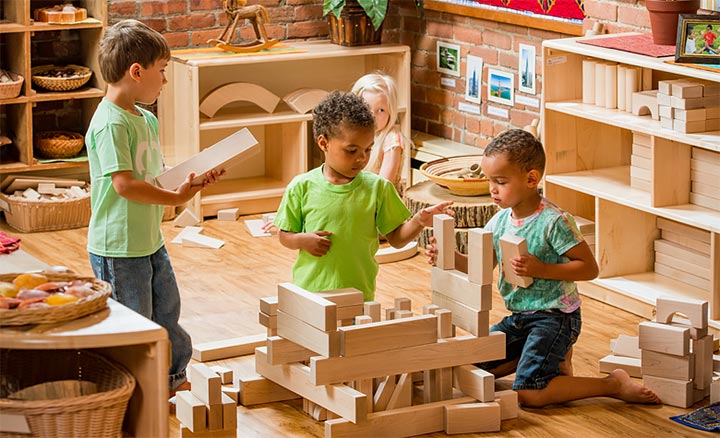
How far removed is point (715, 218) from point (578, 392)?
1.04 m

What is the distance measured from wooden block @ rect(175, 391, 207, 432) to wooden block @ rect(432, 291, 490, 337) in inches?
31.9

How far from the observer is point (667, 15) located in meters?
4.41

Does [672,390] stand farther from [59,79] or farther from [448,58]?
[59,79]

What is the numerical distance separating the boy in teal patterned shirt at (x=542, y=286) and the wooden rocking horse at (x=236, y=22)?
255 cm

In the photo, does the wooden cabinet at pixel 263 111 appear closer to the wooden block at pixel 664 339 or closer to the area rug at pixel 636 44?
the area rug at pixel 636 44

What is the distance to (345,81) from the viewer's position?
6406mm

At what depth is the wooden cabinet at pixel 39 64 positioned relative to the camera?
549 centimetres

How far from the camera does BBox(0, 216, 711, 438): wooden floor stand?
3381 millimetres

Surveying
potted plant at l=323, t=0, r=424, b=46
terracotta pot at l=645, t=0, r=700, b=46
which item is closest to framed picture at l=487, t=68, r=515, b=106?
potted plant at l=323, t=0, r=424, b=46

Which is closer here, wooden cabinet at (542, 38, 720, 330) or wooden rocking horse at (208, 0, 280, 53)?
wooden cabinet at (542, 38, 720, 330)

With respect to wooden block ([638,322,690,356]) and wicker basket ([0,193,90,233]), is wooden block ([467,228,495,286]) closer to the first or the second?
wooden block ([638,322,690,356])

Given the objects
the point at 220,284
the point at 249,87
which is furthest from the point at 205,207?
the point at 220,284

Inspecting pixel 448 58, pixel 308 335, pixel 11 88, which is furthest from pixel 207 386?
pixel 448 58

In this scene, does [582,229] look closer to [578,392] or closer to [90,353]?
[578,392]
